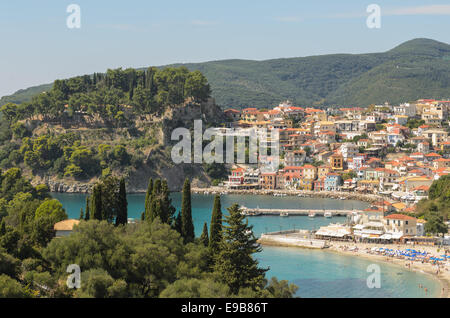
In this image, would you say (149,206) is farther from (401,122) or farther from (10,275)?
(401,122)

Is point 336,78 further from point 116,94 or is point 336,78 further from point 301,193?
point 301,193

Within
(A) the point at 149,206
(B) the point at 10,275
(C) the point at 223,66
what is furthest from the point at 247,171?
(C) the point at 223,66

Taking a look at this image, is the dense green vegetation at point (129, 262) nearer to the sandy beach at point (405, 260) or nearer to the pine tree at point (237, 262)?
the pine tree at point (237, 262)

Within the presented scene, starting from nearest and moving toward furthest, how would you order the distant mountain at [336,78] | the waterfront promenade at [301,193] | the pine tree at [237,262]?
Result: 1. the pine tree at [237,262]
2. the waterfront promenade at [301,193]
3. the distant mountain at [336,78]

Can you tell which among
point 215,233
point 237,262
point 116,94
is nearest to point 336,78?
point 116,94

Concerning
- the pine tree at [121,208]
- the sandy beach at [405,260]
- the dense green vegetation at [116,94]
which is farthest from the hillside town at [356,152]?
the pine tree at [121,208]

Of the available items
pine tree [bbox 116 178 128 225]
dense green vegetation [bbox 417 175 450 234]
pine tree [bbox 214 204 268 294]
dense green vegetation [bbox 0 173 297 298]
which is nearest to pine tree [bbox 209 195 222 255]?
dense green vegetation [bbox 0 173 297 298]

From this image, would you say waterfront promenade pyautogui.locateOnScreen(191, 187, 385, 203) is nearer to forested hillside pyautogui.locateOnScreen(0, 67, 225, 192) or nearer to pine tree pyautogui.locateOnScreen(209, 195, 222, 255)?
forested hillside pyautogui.locateOnScreen(0, 67, 225, 192)
